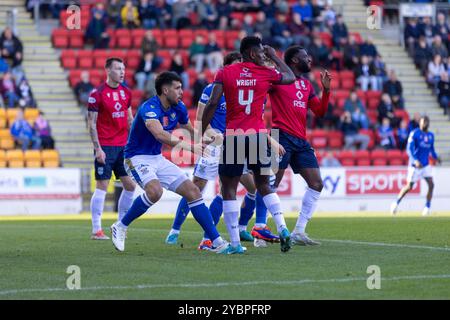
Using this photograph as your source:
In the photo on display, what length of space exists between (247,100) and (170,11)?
21720mm

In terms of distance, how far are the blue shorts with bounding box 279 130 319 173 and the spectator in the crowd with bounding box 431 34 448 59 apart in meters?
22.8

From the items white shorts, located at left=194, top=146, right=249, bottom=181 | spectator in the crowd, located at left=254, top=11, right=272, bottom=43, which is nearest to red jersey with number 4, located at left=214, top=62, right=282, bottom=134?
white shorts, located at left=194, top=146, right=249, bottom=181

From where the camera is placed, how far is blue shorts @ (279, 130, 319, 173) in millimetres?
13336

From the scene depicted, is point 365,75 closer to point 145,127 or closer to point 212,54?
point 212,54

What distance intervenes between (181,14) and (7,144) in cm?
836

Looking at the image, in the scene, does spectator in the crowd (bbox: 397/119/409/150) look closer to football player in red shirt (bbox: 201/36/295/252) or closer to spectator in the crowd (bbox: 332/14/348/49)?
spectator in the crowd (bbox: 332/14/348/49)

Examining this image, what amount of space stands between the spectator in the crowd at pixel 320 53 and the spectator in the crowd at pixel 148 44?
509cm

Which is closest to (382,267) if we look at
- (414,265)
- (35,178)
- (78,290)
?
(414,265)

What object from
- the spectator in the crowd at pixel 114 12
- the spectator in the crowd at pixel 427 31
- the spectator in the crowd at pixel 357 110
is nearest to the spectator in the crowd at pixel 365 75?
the spectator in the crowd at pixel 357 110

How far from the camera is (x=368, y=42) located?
3403 centimetres

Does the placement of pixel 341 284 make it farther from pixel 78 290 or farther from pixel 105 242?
pixel 105 242

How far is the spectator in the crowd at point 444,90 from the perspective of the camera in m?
34.2

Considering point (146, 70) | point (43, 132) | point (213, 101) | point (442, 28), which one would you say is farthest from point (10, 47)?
point (213, 101)
